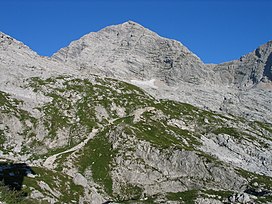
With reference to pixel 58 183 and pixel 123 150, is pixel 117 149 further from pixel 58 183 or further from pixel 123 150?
pixel 58 183

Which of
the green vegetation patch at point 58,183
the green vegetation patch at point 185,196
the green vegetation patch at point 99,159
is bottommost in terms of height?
A: the green vegetation patch at point 185,196

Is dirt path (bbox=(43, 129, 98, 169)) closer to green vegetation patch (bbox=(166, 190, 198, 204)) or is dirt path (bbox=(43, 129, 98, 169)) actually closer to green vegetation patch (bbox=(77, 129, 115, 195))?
green vegetation patch (bbox=(77, 129, 115, 195))

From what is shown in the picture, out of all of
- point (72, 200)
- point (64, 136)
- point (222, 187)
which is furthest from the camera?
point (64, 136)

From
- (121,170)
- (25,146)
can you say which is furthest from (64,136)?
(121,170)

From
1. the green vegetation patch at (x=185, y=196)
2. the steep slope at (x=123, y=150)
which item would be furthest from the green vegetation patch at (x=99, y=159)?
the green vegetation patch at (x=185, y=196)

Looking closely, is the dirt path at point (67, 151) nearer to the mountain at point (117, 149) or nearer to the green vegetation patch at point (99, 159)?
the mountain at point (117, 149)

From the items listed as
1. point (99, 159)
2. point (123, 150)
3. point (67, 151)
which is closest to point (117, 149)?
point (123, 150)

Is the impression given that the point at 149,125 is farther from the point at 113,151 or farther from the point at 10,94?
the point at 10,94

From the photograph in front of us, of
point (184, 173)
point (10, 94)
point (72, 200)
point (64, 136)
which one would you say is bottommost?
point (72, 200)

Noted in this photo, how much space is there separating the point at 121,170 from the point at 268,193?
122ft

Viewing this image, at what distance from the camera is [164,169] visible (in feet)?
304

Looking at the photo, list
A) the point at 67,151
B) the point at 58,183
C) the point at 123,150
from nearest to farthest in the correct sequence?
the point at 58,183
the point at 123,150
the point at 67,151

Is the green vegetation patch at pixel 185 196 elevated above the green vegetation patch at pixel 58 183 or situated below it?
below

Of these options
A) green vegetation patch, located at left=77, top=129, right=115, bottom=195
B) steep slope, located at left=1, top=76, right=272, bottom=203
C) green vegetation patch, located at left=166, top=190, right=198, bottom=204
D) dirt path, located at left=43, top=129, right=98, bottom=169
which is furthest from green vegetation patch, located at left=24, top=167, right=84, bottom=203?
green vegetation patch, located at left=166, top=190, right=198, bottom=204
